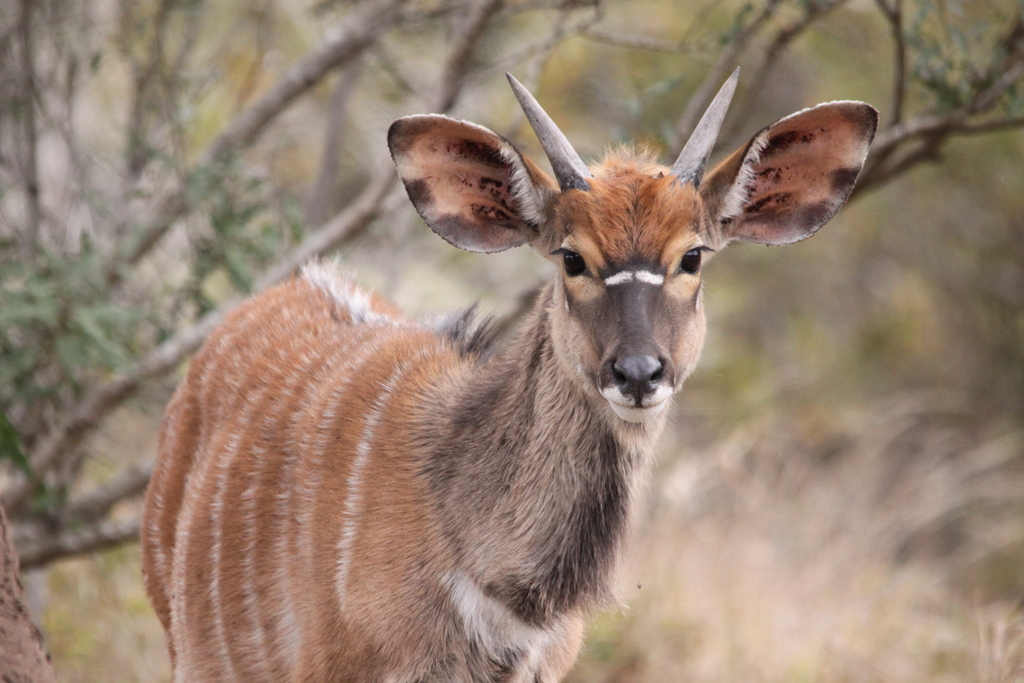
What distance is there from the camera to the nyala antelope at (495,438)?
3092mm

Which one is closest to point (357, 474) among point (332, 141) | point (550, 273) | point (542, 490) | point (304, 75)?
point (542, 490)

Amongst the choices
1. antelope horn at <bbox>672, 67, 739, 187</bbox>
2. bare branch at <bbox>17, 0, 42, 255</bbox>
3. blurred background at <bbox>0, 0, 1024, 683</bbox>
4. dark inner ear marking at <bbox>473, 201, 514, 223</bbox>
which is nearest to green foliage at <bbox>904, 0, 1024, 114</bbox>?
blurred background at <bbox>0, 0, 1024, 683</bbox>

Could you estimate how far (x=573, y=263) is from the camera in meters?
3.18

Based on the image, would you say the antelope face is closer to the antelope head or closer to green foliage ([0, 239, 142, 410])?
the antelope head

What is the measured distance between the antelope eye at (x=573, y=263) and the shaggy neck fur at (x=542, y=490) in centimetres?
22

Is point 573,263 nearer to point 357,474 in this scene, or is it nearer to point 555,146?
point 555,146

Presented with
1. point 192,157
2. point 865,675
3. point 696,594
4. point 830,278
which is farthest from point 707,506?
point 830,278

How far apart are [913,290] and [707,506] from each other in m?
5.30

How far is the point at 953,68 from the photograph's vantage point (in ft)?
14.6

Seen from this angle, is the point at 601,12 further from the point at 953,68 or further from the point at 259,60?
the point at 259,60

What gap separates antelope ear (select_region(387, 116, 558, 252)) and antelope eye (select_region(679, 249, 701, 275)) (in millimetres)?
434

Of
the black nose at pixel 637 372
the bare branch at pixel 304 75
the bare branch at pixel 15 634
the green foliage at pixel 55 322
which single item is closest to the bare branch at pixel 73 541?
the green foliage at pixel 55 322

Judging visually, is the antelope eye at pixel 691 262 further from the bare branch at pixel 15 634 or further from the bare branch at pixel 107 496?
the bare branch at pixel 107 496

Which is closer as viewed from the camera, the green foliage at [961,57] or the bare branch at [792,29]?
the green foliage at [961,57]
